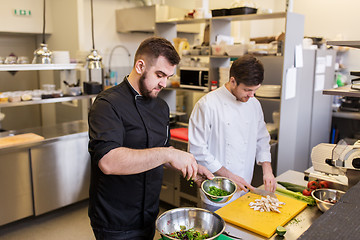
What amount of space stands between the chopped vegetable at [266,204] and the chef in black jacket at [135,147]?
11.9 inches

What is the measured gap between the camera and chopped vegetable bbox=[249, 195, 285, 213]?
1764mm

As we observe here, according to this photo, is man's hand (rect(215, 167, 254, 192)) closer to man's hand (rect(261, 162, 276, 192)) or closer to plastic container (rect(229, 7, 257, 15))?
man's hand (rect(261, 162, 276, 192))

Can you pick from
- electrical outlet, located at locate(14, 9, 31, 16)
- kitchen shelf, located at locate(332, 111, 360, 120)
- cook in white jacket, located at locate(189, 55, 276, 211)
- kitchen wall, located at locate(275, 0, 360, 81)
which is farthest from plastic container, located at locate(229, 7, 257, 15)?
kitchen wall, located at locate(275, 0, 360, 81)

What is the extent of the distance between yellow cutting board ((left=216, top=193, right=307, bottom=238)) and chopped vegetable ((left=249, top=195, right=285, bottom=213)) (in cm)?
2

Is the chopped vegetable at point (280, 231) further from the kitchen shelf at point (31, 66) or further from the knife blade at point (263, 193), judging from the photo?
the kitchen shelf at point (31, 66)

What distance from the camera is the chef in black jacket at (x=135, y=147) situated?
146 cm

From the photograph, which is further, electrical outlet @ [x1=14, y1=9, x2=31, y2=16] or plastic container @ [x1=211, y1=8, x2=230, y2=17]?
electrical outlet @ [x1=14, y1=9, x2=31, y2=16]

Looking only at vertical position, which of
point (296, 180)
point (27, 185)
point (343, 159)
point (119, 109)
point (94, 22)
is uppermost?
point (94, 22)

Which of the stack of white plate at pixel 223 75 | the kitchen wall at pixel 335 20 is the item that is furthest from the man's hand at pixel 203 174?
the kitchen wall at pixel 335 20

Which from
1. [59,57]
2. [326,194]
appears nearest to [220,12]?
[59,57]

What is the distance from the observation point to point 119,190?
167 centimetres

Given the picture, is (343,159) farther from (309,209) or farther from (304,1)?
(304,1)

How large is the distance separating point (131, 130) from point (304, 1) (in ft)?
18.4

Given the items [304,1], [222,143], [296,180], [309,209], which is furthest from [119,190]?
[304,1]
